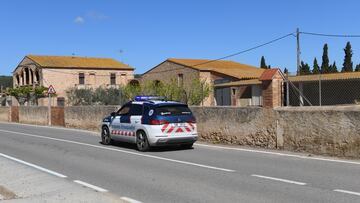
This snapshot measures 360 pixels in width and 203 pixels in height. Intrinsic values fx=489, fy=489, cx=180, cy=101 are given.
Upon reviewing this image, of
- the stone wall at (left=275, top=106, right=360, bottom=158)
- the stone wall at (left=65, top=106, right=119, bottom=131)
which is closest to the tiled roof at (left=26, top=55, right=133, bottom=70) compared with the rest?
the stone wall at (left=65, top=106, right=119, bottom=131)

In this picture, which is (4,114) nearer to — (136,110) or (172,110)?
(136,110)

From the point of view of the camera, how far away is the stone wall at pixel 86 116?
2662 cm

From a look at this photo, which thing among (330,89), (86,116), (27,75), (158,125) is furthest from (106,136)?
(27,75)

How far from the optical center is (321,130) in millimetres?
13367

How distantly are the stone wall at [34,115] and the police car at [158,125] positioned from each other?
2208 cm

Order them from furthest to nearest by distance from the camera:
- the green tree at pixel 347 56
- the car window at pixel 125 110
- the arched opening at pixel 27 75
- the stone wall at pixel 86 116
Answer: the arched opening at pixel 27 75 < the green tree at pixel 347 56 < the stone wall at pixel 86 116 < the car window at pixel 125 110

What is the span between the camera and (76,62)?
7819cm

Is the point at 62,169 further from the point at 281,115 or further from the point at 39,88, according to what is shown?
the point at 39,88

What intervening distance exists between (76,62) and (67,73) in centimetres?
350

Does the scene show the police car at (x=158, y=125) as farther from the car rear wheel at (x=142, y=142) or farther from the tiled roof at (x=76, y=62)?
the tiled roof at (x=76, y=62)

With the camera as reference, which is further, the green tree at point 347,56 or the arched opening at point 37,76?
the arched opening at point 37,76

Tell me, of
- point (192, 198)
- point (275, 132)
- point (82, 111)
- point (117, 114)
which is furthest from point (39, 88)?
point (192, 198)

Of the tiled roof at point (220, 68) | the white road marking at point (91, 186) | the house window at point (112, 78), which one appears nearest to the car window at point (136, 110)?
the white road marking at point (91, 186)

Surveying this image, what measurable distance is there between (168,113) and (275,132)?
338 cm
